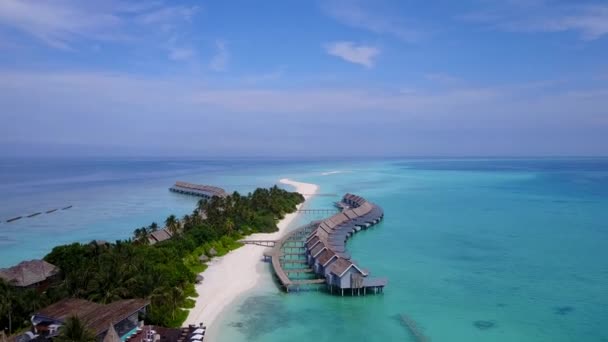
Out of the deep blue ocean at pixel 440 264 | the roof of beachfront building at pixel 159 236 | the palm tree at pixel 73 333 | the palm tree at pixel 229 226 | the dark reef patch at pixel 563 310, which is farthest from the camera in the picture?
the palm tree at pixel 229 226

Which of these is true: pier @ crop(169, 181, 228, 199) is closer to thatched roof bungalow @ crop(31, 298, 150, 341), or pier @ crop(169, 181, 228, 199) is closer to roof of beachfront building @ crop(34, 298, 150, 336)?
roof of beachfront building @ crop(34, 298, 150, 336)

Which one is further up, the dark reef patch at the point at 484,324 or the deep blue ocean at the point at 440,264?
the deep blue ocean at the point at 440,264

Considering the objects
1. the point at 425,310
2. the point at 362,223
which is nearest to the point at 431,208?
the point at 362,223

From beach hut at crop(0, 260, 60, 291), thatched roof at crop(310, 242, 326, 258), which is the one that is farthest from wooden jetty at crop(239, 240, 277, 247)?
beach hut at crop(0, 260, 60, 291)

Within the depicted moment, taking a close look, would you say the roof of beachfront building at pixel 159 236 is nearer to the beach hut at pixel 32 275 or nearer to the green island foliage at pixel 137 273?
the green island foliage at pixel 137 273

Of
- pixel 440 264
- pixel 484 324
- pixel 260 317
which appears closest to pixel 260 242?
pixel 440 264

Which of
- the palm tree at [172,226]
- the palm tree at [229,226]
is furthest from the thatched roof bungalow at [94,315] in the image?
the palm tree at [229,226]
